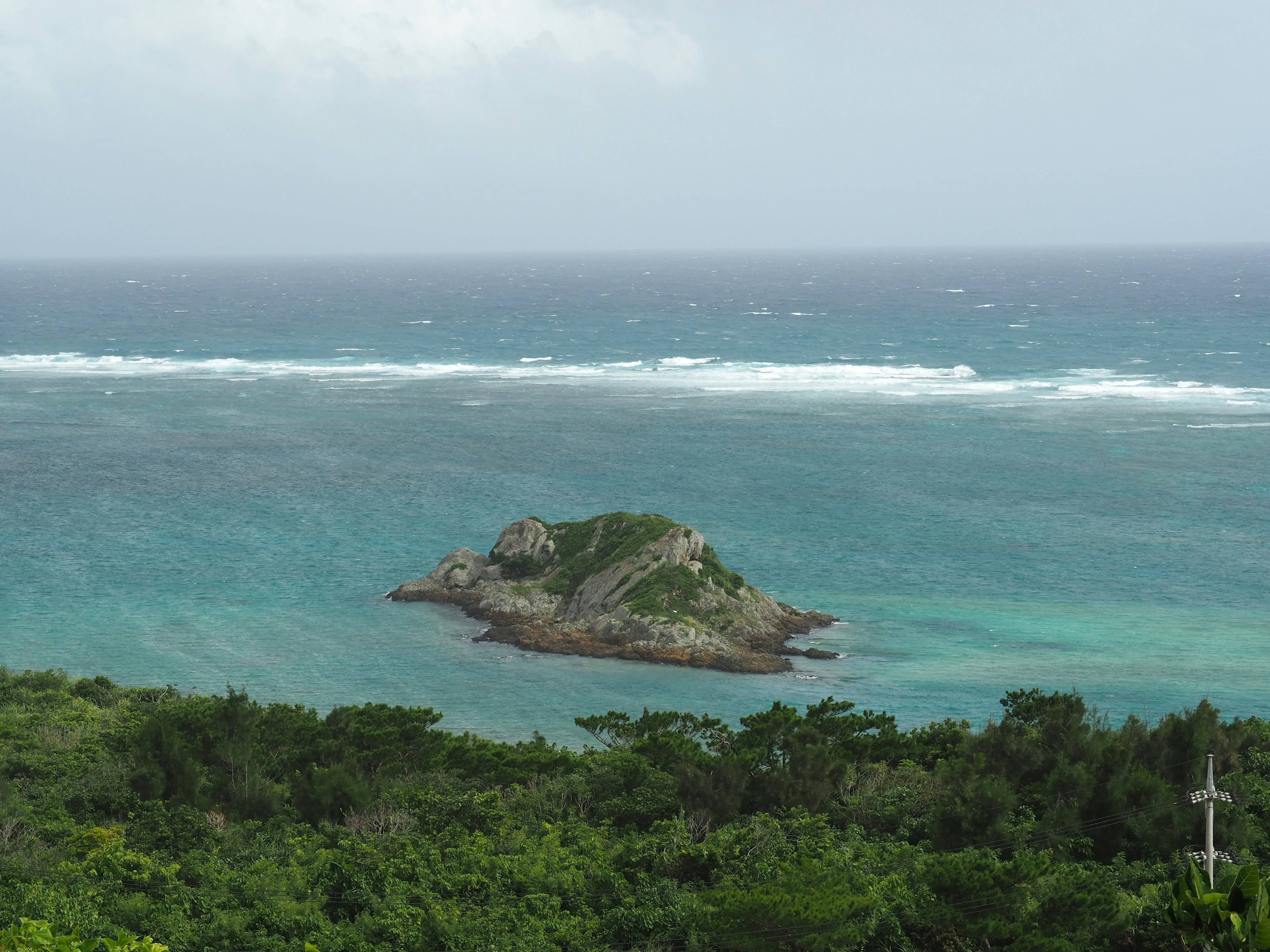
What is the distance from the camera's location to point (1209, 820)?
21078mm

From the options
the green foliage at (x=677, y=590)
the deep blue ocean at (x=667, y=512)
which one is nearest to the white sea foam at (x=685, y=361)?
the deep blue ocean at (x=667, y=512)

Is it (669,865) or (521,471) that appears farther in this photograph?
(521,471)

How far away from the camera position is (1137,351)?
484ft

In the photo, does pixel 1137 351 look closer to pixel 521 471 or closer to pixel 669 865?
pixel 521 471

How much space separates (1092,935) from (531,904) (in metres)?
11.3

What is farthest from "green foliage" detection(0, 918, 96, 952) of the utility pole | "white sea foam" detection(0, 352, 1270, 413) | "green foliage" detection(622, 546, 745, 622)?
"white sea foam" detection(0, 352, 1270, 413)

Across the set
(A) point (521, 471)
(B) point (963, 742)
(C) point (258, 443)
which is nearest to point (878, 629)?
(B) point (963, 742)

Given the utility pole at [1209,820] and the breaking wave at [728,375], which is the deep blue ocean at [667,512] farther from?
the utility pole at [1209,820]

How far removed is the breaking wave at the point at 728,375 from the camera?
118875mm

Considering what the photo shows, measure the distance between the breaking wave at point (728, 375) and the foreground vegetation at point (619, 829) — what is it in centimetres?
8567

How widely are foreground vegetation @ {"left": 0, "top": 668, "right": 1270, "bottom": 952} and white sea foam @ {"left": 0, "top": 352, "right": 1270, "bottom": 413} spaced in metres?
84.3

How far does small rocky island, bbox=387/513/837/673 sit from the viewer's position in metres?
53.3

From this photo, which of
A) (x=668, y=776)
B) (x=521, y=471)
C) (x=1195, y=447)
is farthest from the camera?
(x=1195, y=447)

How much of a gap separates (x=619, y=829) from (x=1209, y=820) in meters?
15.1
